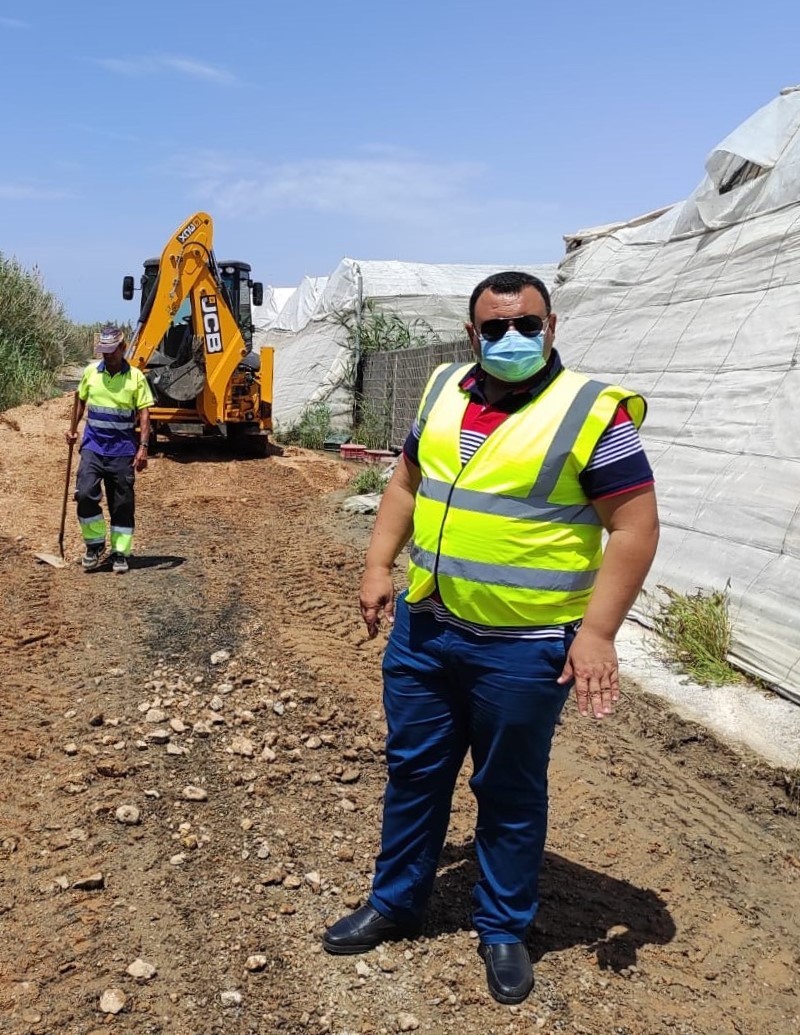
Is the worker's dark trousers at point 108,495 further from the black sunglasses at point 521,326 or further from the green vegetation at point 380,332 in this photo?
the green vegetation at point 380,332

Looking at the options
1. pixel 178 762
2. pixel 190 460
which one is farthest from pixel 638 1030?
pixel 190 460

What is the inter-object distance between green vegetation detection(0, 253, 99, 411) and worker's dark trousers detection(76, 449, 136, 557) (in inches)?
473

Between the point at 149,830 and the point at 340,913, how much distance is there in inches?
34.4

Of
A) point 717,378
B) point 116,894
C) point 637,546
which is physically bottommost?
point 116,894

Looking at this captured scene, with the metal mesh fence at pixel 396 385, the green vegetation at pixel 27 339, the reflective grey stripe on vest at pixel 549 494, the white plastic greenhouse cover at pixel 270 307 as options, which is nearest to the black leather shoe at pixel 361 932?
the reflective grey stripe on vest at pixel 549 494

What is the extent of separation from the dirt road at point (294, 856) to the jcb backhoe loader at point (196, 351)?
7041 millimetres

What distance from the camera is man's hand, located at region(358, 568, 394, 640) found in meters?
2.92

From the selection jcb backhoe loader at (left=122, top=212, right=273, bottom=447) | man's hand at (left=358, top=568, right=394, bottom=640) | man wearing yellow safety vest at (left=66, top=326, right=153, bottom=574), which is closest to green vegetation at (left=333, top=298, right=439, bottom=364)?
jcb backhoe loader at (left=122, top=212, right=273, bottom=447)

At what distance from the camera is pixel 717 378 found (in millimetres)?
7090

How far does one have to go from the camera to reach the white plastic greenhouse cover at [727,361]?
552cm

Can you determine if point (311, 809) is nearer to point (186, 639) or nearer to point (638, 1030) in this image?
point (638, 1030)

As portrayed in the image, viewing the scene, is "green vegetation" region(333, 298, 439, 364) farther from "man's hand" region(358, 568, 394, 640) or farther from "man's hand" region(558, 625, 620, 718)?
"man's hand" region(558, 625, 620, 718)

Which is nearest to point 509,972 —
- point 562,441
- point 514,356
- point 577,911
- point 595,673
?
point 577,911

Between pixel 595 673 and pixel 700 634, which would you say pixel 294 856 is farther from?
pixel 700 634
